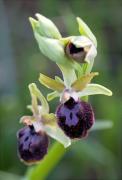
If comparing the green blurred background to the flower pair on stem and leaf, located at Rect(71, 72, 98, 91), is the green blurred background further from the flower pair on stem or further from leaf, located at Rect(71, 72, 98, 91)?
leaf, located at Rect(71, 72, 98, 91)

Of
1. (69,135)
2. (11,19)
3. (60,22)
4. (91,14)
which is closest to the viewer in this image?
(69,135)

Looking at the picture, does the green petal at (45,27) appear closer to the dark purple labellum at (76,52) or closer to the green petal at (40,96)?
the dark purple labellum at (76,52)

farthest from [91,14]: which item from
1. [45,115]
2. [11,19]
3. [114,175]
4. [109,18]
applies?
[45,115]

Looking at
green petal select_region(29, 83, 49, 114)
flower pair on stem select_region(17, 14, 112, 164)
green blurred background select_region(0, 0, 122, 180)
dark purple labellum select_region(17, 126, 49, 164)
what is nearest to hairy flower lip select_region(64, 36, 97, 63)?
flower pair on stem select_region(17, 14, 112, 164)

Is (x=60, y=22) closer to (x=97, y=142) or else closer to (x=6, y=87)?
(x=6, y=87)

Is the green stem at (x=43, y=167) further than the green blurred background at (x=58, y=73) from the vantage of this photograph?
No

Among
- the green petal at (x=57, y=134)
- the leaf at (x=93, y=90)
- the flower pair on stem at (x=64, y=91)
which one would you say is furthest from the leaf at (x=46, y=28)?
the green petal at (x=57, y=134)

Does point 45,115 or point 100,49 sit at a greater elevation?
point 45,115
